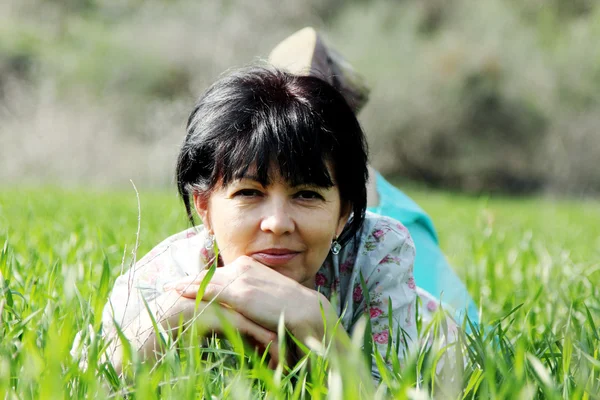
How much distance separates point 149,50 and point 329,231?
14930 millimetres

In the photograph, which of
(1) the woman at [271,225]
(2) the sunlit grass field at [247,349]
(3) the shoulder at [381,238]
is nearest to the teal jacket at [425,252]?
(2) the sunlit grass field at [247,349]

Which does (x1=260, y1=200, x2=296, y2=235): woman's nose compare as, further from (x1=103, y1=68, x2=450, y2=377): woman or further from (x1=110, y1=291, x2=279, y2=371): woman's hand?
(x1=110, y1=291, x2=279, y2=371): woman's hand

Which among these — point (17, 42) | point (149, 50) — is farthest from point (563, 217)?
point (17, 42)

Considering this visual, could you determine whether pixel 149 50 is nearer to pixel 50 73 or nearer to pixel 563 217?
pixel 50 73

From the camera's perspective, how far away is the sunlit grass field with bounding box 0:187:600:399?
2.91ft

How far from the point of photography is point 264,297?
4.54ft

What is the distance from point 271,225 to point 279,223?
2 cm

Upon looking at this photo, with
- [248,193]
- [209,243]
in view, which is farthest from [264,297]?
[209,243]

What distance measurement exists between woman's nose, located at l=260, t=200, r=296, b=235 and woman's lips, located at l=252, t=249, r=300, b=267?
55 mm

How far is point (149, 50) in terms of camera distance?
15.6 metres

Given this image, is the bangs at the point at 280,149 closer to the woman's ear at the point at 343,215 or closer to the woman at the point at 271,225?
the woman at the point at 271,225

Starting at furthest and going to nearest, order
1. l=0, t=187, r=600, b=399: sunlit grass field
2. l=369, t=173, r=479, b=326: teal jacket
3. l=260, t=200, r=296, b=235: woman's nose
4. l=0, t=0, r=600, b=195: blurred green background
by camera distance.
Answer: l=0, t=0, r=600, b=195: blurred green background → l=369, t=173, r=479, b=326: teal jacket → l=260, t=200, r=296, b=235: woman's nose → l=0, t=187, r=600, b=399: sunlit grass field

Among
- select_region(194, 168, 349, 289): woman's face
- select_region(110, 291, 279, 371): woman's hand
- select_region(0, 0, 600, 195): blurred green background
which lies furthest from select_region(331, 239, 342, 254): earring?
select_region(0, 0, 600, 195): blurred green background

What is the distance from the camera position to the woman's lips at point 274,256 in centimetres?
150
